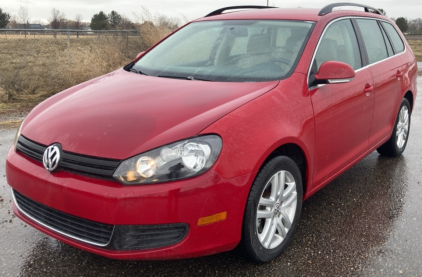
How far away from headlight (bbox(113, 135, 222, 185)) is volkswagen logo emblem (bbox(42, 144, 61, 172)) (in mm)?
401

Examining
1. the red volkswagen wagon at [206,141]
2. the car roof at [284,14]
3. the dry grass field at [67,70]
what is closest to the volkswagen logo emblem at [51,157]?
the red volkswagen wagon at [206,141]

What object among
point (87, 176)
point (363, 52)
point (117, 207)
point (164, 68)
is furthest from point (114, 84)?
point (363, 52)

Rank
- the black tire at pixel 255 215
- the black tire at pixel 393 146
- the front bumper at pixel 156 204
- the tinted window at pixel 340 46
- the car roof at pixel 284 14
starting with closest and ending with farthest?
1. the front bumper at pixel 156 204
2. the black tire at pixel 255 215
3. the tinted window at pixel 340 46
4. the car roof at pixel 284 14
5. the black tire at pixel 393 146

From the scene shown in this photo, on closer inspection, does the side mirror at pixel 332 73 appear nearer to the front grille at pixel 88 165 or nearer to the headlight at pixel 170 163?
the headlight at pixel 170 163

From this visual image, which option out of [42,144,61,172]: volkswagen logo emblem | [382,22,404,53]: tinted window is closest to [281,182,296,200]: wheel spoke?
[42,144,61,172]: volkswagen logo emblem

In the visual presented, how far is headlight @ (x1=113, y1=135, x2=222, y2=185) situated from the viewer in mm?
2127

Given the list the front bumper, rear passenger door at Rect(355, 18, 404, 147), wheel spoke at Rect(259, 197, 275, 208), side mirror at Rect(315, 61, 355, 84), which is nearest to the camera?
the front bumper

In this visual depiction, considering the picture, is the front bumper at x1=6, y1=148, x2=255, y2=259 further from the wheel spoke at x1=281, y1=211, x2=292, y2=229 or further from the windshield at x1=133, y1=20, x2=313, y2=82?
the windshield at x1=133, y1=20, x2=313, y2=82

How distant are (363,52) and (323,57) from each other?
0.76m

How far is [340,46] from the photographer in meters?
3.54

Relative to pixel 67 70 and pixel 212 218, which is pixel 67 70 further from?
pixel 212 218

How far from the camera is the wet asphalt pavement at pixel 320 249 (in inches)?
101

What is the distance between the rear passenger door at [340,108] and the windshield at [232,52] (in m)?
0.24

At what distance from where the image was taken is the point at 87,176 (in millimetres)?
2201
